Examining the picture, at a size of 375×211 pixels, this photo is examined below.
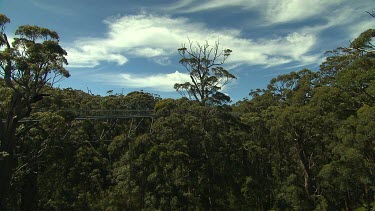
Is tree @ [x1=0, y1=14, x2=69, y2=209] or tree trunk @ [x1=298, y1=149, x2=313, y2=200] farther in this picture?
tree trunk @ [x1=298, y1=149, x2=313, y2=200]

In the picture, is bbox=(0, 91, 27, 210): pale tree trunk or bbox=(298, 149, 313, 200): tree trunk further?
bbox=(298, 149, 313, 200): tree trunk

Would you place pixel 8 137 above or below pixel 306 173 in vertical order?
above

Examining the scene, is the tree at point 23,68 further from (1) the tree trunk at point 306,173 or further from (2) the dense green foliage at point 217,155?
(1) the tree trunk at point 306,173

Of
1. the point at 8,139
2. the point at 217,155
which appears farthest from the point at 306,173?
the point at 8,139

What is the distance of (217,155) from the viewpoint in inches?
661

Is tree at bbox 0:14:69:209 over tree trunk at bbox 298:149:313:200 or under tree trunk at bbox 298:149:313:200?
over

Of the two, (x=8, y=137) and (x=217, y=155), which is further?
(x=217, y=155)

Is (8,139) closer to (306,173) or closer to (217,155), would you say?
(217,155)

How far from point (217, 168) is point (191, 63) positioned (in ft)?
23.1

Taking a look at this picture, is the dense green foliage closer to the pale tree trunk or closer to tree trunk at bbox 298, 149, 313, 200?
tree trunk at bbox 298, 149, 313, 200

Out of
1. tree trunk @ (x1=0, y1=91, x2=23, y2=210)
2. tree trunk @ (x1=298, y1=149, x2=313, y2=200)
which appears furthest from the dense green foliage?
tree trunk @ (x1=0, y1=91, x2=23, y2=210)

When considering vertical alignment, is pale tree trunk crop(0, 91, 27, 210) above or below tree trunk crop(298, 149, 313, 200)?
above

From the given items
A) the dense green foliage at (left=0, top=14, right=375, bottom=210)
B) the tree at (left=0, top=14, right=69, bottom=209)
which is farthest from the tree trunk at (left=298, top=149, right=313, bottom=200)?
the tree at (left=0, top=14, right=69, bottom=209)

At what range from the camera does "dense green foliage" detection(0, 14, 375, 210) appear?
1416cm
